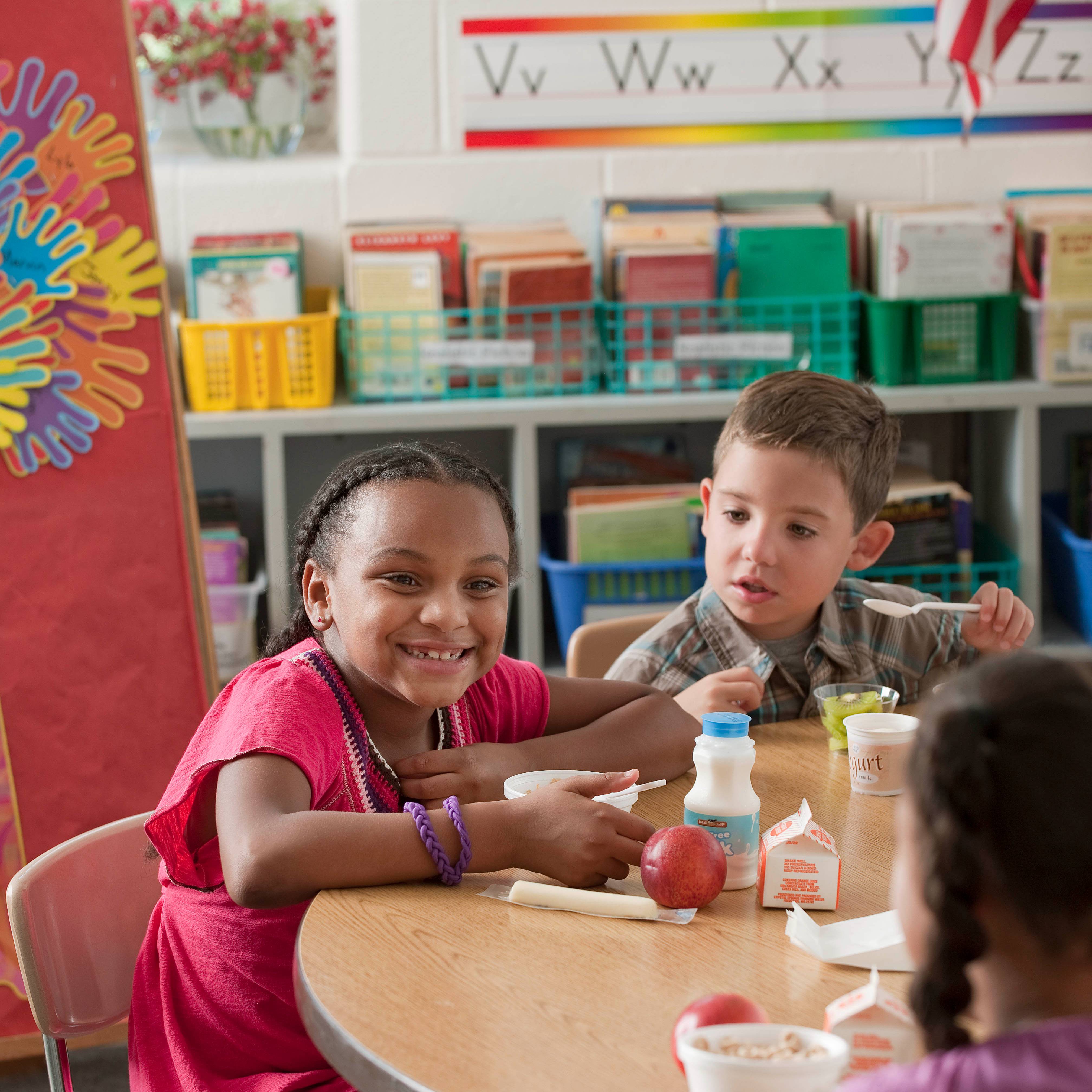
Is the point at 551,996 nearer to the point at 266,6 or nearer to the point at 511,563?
the point at 511,563

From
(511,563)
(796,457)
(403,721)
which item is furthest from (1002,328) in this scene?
(403,721)

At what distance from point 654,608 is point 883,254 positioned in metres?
0.87

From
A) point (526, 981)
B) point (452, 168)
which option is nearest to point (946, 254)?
point (452, 168)

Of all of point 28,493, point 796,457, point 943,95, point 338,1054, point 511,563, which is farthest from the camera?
point 943,95

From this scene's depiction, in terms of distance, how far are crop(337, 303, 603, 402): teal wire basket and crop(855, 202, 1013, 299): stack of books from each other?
622 millimetres

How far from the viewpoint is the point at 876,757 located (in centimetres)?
125

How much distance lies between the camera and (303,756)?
1.05 meters

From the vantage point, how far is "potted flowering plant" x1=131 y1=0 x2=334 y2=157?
9.49ft

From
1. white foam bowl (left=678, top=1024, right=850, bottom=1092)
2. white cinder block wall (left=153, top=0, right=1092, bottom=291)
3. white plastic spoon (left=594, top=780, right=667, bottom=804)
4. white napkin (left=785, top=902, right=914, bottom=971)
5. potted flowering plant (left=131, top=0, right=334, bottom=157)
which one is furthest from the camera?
potted flowering plant (left=131, top=0, right=334, bottom=157)

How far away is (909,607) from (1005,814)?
44.4 inches

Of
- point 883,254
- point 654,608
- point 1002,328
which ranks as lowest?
point 654,608

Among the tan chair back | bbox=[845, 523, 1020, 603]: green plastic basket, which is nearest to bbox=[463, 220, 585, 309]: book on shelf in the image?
bbox=[845, 523, 1020, 603]: green plastic basket

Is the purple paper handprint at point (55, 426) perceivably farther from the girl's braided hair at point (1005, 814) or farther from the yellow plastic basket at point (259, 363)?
the girl's braided hair at point (1005, 814)

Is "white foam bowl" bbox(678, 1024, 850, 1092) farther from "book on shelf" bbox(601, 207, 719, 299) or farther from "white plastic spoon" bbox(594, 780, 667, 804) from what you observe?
"book on shelf" bbox(601, 207, 719, 299)
